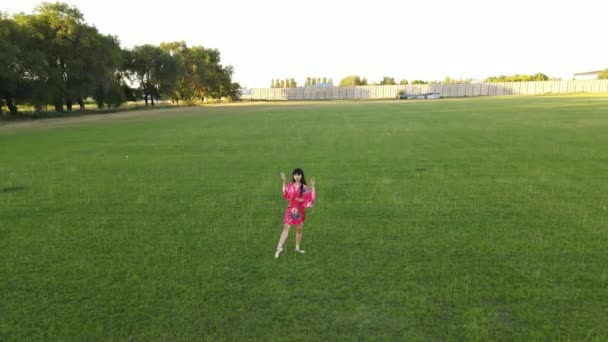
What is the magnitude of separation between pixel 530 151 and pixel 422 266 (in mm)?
10729

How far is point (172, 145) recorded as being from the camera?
16797 mm

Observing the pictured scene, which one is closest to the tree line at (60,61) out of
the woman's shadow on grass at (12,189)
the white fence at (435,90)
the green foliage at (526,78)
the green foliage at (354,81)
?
the woman's shadow on grass at (12,189)

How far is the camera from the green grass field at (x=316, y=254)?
381 centimetres

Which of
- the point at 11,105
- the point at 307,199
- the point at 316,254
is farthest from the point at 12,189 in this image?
the point at 11,105

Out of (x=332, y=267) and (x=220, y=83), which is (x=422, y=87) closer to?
(x=220, y=83)

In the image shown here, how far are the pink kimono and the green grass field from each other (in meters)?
0.51

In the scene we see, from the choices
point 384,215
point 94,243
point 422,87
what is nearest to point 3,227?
point 94,243

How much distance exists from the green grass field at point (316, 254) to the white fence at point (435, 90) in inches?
3661

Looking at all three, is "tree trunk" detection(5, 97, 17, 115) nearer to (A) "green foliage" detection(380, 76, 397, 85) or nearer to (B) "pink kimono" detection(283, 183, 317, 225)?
(B) "pink kimono" detection(283, 183, 317, 225)

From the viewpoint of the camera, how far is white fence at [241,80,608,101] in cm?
8800

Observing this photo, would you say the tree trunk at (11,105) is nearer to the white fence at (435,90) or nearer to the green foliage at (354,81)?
the white fence at (435,90)

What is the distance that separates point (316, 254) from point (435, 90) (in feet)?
333

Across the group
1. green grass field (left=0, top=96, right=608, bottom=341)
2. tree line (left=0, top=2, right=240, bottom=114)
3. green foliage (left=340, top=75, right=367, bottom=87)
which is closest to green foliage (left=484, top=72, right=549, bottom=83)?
green foliage (left=340, top=75, right=367, bottom=87)

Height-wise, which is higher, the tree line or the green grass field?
the tree line
